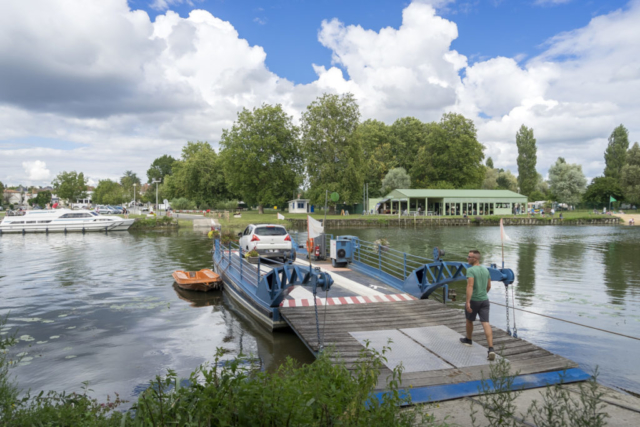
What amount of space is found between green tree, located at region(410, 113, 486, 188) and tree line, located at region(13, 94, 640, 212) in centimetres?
19

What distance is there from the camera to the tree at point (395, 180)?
242 feet

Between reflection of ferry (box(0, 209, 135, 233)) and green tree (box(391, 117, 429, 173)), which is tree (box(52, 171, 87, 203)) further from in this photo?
green tree (box(391, 117, 429, 173))

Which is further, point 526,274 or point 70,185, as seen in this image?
point 70,185

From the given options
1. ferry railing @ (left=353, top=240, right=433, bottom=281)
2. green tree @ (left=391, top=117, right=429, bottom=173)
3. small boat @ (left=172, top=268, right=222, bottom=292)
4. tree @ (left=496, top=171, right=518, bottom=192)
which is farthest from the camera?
tree @ (left=496, top=171, right=518, bottom=192)

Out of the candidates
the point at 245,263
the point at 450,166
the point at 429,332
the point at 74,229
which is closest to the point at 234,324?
the point at 245,263

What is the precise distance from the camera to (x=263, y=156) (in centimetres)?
6147

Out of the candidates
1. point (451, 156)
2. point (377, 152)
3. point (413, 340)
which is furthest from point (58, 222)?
point (451, 156)

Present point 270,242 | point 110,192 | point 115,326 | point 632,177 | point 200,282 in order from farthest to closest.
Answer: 1. point 110,192
2. point 632,177
3. point 270,242
4. point 200,282
5. point 115,326

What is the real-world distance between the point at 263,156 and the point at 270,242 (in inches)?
1802

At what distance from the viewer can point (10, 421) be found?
4.07 meters

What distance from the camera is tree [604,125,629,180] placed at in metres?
85.4

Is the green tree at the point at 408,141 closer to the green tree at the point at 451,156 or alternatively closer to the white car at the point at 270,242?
the green tree at the point at 451,156

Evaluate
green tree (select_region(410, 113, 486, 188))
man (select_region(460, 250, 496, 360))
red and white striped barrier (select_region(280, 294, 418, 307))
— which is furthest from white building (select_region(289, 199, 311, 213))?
man (select_region(460, 250, 496, 360))

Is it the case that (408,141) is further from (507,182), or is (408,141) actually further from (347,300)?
(347,300)
